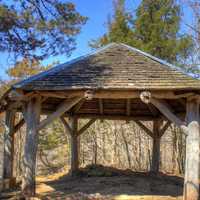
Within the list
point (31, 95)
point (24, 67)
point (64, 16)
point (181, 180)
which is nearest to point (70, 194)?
point (31, 95)

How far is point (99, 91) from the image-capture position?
830 centimetres

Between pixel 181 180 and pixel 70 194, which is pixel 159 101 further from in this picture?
pixel 181 180

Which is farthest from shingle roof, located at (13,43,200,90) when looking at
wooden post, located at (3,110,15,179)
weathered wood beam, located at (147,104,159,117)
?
weathered wood beam, located at (147,104,159,117)

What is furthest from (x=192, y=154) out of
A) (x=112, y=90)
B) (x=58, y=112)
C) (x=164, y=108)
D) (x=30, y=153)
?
(x=30, y=153)

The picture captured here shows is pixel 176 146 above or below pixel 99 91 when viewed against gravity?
below

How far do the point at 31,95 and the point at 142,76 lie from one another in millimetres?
2534

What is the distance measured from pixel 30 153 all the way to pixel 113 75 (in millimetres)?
2553

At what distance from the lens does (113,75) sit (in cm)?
869

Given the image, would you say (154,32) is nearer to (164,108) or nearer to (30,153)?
(164,108)

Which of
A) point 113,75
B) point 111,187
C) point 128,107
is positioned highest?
point 113,75

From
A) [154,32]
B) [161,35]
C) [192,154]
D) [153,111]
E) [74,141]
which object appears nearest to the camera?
[192,154]

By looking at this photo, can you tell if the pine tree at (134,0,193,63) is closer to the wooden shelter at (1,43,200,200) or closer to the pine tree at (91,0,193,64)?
the pine tree at (91,0,193,64)

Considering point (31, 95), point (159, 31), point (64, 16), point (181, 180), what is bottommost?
point (181, 180)

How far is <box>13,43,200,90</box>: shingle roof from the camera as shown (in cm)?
820
